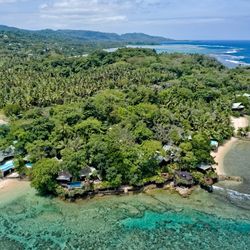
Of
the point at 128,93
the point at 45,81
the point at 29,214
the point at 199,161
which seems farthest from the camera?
the point at 45,81

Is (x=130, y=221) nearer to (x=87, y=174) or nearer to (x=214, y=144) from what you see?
(x=87, y=174)

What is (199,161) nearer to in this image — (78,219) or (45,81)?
(78,219)

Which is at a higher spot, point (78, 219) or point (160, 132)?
point (160, 132)

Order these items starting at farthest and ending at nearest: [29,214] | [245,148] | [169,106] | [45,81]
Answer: [45,81]
[169,106]
[245,148]
[29,214]

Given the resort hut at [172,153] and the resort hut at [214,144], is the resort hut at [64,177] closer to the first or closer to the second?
the resort hut at [172,153]

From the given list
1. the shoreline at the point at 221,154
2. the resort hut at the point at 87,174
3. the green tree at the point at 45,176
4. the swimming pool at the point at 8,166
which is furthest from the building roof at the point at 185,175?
the swimming pool at the point at 8,166

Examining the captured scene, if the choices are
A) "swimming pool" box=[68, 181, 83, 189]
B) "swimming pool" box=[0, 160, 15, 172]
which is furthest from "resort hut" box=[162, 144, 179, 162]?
"swimming pool" box=[0, 160, 15, 172]

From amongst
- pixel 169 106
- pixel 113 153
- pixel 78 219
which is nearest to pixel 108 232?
pixel 78 219
